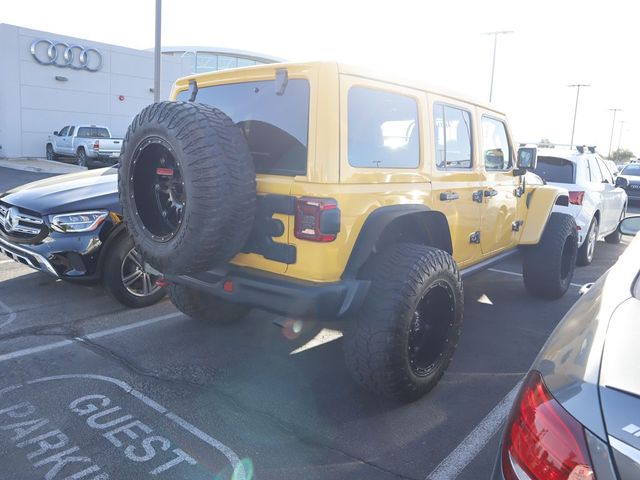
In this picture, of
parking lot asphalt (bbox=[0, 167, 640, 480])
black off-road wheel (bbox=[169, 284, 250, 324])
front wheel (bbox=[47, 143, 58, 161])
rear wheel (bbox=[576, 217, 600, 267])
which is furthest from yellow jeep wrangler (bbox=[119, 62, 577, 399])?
front wheel (bbox=[47, 143, 58, 161])

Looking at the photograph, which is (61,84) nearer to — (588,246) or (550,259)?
(588,246)

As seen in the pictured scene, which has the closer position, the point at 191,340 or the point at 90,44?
the point at 191,340

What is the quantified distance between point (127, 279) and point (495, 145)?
3640 millimetres

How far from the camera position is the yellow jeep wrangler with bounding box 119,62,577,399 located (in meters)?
2.88

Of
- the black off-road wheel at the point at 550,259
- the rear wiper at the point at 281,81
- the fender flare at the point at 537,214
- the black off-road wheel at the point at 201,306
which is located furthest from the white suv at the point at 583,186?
the rear wiper at the point at 281,81

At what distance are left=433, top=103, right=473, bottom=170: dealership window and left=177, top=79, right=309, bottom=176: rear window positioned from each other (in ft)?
3.98

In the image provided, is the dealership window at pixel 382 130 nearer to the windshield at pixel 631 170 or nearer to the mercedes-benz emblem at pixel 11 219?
the mercedes-benz emblem at pixel 11 219

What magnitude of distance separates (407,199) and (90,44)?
26.4 m

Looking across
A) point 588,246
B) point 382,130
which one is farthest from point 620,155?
point 382,130

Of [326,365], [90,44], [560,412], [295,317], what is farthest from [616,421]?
[90,44]

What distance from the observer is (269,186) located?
3.04 m

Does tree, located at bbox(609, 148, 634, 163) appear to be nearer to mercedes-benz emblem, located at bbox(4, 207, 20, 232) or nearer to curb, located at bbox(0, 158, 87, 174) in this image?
curb, located at bbox(0, 158, 87, 174)

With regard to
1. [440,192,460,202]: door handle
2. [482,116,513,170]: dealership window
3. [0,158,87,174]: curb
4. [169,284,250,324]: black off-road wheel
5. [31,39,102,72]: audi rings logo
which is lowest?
[169,284,250,324]: black off-road wheel

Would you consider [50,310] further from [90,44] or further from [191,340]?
[90,44]
